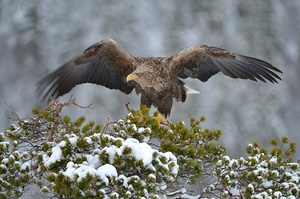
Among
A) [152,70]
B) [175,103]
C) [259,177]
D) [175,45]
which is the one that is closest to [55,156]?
[259,177]

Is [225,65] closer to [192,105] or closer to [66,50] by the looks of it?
[192,105]

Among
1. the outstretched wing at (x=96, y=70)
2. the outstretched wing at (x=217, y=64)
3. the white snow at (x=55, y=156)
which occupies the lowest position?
the white snow at (x=55, y=156)

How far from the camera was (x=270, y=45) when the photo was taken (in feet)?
47.9

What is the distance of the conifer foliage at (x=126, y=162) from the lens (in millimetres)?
2791

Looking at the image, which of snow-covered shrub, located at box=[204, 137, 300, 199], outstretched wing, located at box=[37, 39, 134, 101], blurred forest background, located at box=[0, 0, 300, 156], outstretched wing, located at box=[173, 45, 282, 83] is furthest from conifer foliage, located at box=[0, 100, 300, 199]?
blurred forest background, located at box=[0, 0, 300, 156]

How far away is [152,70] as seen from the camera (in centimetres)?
466

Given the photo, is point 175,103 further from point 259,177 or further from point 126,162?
point 126,162

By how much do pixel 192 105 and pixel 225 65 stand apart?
8.32 m

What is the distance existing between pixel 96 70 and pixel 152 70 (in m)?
0.64

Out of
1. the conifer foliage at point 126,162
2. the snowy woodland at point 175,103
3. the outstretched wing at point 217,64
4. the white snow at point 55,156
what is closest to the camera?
the conifer foliage at point 126,162

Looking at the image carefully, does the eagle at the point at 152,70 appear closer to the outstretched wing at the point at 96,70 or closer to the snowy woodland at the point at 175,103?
the outstretched wing at the point at 96,70

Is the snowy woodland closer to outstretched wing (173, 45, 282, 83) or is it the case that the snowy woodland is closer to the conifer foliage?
the conifer foliage

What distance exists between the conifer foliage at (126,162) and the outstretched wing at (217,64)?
1.06 meters

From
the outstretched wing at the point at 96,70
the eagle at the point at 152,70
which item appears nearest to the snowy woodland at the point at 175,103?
the eagle at the point at 152,70
